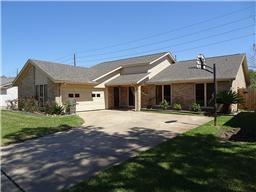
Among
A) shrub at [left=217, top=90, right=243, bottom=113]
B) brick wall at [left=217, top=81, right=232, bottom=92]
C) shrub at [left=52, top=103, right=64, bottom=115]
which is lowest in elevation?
shrub at [left=52, top=103, right=64, bottom=115]

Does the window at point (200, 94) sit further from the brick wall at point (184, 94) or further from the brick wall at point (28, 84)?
the brick wall at point (28, 84)

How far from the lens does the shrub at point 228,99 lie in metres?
16.4

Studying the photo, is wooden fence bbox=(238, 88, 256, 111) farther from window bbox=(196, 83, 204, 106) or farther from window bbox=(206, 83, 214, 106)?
window bbox=(196, 83, 204, 106)

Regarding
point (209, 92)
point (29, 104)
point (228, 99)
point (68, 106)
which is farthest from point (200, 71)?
point (29, 104)

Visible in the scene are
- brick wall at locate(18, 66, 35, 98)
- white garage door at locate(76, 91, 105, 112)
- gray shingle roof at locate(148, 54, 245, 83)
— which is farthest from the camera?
brick wall at locate(18, 66, 35, 98)

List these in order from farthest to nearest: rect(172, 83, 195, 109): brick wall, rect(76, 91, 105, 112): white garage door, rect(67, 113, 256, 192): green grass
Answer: rect(76, 91, 105, 112): white garage door → rect(172, 83, 195, 109): brick wall → rect(67, 113, 256, 192): green grass

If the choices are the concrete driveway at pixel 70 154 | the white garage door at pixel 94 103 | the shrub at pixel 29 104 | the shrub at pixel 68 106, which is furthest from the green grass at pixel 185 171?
the shrub at pixel 29 104

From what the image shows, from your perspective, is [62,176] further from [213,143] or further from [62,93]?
[62,93]

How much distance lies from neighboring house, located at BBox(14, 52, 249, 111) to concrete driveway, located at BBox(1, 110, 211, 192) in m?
8.32

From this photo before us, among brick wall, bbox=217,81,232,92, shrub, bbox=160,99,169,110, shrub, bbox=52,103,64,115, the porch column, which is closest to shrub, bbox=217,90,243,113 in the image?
brick wall, bbox=217,81,232,92

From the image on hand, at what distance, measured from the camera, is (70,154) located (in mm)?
7340

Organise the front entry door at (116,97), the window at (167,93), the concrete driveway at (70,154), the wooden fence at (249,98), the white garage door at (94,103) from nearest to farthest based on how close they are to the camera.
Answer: the concrete driveway at (70,154), the wooden fence at (249,98), the window at (167,93), the white garage door at (94,103), the front entry door at (116,97)

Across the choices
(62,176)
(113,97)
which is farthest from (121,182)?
(113,97)

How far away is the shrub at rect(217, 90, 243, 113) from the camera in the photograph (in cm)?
1636
